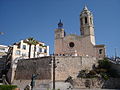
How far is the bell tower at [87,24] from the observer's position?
5314 centimetres

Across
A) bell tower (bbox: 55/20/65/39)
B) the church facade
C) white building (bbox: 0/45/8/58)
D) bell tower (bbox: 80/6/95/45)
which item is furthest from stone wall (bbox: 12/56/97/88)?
white building (bbox: 0/45/8/58)

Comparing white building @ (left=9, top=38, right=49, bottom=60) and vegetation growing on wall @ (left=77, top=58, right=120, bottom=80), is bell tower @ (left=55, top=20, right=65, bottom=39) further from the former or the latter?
vegetation growing on wall @ (left=77, top=58, right=120, bottom=80)

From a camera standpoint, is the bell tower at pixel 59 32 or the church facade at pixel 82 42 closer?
the church facade at pixel 82 42

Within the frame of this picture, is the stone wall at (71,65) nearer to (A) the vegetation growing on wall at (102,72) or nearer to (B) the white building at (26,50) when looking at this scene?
(A) the vegetation growing on wall at (102,72)

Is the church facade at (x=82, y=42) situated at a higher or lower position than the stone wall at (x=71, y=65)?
higher

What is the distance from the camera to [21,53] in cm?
5294

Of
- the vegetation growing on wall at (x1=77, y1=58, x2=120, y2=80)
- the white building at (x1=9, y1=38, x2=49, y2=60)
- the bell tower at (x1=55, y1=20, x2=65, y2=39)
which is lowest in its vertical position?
the vegetation growing on wall at (x1=77, y1=58, x2=120, y2=80)

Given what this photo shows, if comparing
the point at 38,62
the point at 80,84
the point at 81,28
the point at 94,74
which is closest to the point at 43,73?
the point at 38,62

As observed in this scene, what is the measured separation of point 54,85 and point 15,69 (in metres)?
13.9

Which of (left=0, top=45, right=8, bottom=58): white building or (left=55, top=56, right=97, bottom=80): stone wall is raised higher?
(left=0, top=45, right=8, bottom=58): white building

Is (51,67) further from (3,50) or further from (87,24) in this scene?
(3,50)

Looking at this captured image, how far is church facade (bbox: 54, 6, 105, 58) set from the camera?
1966 inches

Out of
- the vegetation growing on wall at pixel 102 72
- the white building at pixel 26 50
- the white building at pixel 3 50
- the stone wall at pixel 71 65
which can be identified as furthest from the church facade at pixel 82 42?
the white building at pixel 3 50

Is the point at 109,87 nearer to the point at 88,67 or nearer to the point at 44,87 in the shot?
the point at 88,67
